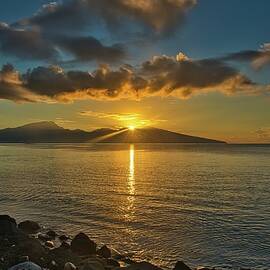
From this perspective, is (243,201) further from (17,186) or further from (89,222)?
(17,186)

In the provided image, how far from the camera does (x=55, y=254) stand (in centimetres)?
2525

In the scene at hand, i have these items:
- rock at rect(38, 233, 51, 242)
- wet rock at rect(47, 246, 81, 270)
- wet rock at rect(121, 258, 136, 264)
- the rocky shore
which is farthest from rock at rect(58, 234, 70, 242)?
wet rock at rect(121, 258, 136, 264)

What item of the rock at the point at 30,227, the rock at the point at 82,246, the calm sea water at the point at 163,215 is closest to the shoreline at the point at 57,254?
the rock at the point at 82,246

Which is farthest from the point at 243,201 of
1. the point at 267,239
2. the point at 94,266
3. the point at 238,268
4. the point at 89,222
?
the point at 94,266

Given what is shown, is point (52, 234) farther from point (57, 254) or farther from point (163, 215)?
point (163, 215)

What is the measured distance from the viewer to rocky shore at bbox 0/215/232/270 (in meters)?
21.7

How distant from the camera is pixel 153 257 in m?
28.8

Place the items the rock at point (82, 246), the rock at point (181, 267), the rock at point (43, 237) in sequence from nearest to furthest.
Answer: the rock at point (181, 267), the rock at point (82, 246), the rock at point (43, 237)

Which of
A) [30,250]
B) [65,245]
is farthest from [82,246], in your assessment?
[30,250]

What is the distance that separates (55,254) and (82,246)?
4140 millimetres

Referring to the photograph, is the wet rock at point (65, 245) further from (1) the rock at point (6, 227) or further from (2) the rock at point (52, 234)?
(1) the rock at point (6, 227)

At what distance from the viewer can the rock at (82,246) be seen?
28.8 m

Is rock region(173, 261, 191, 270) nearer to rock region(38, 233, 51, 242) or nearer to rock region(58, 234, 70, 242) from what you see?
rock region(58, 234, 70, 242)

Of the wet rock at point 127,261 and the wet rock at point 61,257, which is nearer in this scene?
the wet rock at point 61,257
